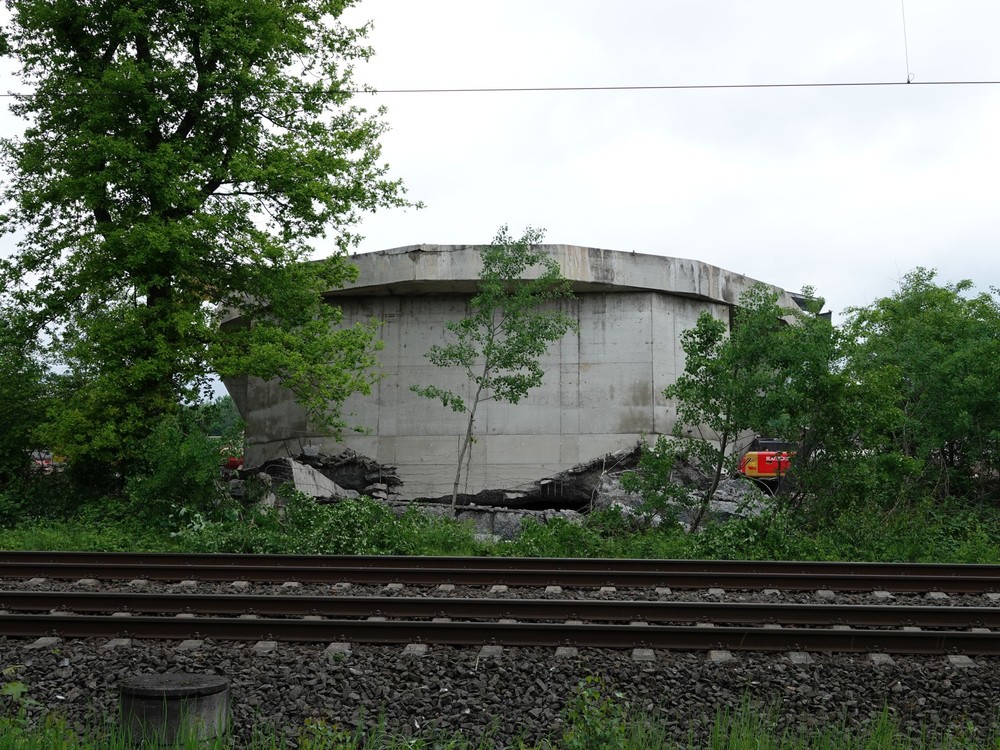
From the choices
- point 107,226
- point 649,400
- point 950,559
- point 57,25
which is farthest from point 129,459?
point 950,559

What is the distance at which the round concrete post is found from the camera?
18.7 feet

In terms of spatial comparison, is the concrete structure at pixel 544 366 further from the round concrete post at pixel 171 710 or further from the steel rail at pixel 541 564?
the round concrete post at pixel 171 710

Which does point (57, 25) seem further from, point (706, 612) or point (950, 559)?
point (950, 559)

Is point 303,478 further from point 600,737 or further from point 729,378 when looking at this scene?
point 600,737

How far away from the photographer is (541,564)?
38.4 ft

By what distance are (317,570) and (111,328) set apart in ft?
30.3

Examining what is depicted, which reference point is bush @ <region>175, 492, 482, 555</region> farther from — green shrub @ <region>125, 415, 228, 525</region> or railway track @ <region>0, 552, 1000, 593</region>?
railway track @ <region>0, 552, 1000, 593</region>

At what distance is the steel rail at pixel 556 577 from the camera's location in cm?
1073

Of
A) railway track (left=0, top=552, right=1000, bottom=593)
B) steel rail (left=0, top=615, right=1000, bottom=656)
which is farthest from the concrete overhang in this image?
steel rail (left=0, top=615, right=1000, bottom=656)

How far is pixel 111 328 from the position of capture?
18.2 metres

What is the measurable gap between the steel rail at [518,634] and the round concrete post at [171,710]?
7.55 feet

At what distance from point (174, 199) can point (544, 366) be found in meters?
8.40

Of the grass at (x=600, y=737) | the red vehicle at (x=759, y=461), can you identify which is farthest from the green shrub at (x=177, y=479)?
the red vehicle at (x=759, y=461)

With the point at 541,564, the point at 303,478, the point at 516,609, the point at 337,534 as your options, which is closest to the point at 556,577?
the point at 541,564
